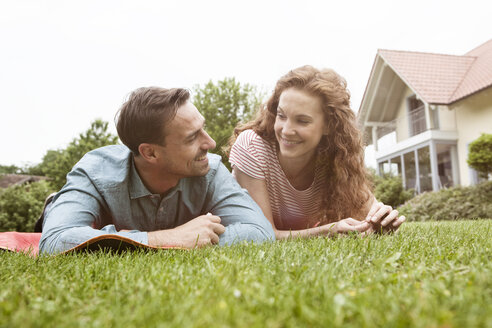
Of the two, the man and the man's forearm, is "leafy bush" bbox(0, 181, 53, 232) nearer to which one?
the man

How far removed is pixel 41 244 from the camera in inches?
112

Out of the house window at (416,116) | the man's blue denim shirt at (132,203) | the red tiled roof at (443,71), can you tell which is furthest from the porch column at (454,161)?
the man's blue denim shirt at (132,203)

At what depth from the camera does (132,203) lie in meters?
3.40

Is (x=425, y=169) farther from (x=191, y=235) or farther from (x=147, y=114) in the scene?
(x=191, y=235)

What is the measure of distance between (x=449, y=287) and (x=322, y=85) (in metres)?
2.92

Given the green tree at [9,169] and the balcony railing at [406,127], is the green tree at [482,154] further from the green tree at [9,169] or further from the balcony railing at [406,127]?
the green tree at [9,169]

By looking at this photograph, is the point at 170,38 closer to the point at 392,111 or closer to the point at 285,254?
the point at 392,111

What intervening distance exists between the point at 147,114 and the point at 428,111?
15802 mm

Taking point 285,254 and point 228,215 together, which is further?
point 228,215

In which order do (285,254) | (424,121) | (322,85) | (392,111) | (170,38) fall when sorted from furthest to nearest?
(170,38) < (392,111) < (424,121) < (322,85) < (285,254)

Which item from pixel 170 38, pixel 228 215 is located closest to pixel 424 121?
pixel 170 38

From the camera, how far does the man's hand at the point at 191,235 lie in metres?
2.73

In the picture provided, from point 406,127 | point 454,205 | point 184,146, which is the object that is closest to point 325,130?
point 184,146

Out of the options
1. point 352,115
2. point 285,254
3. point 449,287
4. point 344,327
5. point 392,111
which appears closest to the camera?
point 344,327
